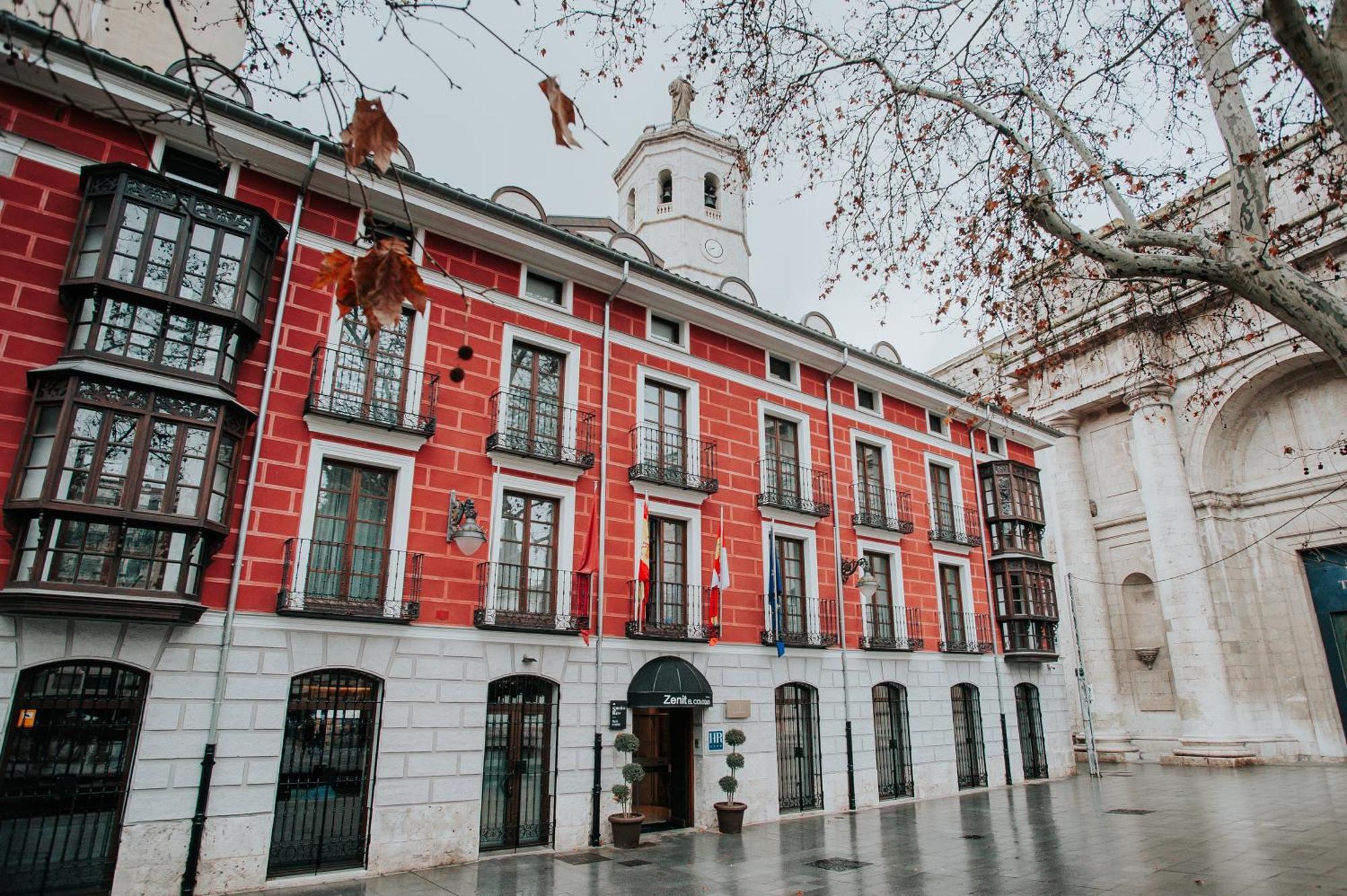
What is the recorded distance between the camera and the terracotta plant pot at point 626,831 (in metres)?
13.4

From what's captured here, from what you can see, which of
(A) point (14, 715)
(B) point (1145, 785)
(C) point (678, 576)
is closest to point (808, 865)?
(C) point (678, 576)

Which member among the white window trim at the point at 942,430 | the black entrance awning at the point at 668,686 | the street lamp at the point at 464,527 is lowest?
the black entrance awning at the point at 668,686

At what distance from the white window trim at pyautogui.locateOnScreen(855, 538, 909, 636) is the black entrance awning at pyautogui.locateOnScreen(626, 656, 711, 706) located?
6096 millimetres

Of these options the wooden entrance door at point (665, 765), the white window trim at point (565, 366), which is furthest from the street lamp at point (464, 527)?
the wooden entrance door at point (665, 765)

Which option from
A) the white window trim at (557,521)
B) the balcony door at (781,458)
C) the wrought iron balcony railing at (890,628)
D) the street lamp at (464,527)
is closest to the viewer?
the street lamp at (464,527)

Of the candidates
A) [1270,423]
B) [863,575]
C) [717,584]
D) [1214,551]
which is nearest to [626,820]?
[717,584]

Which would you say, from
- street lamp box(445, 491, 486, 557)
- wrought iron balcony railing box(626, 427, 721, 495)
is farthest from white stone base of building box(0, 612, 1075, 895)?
wrought iron balcony railing box(626, 427, 721, 495)

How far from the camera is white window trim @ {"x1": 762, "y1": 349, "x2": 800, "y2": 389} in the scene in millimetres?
19231

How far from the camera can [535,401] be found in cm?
1495

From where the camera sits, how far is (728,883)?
10852 millimetres

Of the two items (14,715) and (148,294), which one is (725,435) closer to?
(148,294)

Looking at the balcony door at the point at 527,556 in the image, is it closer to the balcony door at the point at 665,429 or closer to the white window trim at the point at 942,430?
the balcony door at the point at 665,429

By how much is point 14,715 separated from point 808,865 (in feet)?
35.1

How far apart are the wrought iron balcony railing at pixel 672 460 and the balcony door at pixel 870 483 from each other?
483 cm
